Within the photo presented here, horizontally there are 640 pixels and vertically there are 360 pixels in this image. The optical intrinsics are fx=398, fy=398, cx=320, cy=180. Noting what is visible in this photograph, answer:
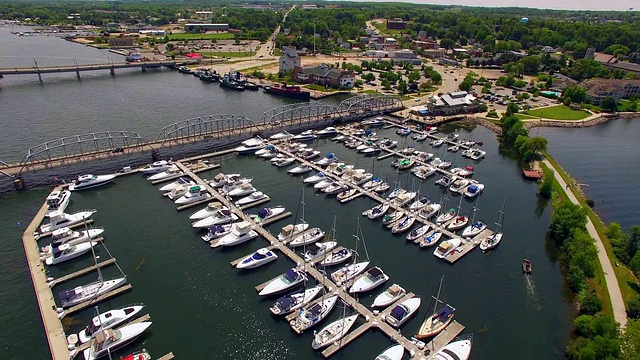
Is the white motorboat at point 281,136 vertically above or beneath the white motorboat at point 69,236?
above

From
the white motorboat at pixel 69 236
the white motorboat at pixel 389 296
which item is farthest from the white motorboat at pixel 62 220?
the white motorboat at pixel 389 296

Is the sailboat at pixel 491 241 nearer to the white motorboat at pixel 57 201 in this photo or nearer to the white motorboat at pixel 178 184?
the white motorboat at pixel 178 184

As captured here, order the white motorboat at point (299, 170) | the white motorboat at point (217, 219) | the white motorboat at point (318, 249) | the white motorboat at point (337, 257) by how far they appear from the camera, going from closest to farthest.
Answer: the white motorboat at point (337, 257)
the white motorboat at point (318, 249)
the white motorboat at point (217, 219)
the white motorboat at point (299, 170)

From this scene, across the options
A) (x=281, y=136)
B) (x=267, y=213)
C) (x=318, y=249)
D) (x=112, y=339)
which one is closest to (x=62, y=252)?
(x=112, y=339)

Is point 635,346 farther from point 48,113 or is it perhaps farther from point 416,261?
point 48,113

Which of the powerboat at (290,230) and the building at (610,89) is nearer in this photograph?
the powerboat at (290,230)

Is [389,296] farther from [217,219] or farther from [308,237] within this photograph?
[217,219]

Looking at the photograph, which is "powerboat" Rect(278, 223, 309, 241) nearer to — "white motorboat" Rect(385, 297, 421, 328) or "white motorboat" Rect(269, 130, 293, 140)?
"white motorboat" Rect(385, 297, 421, 328)
